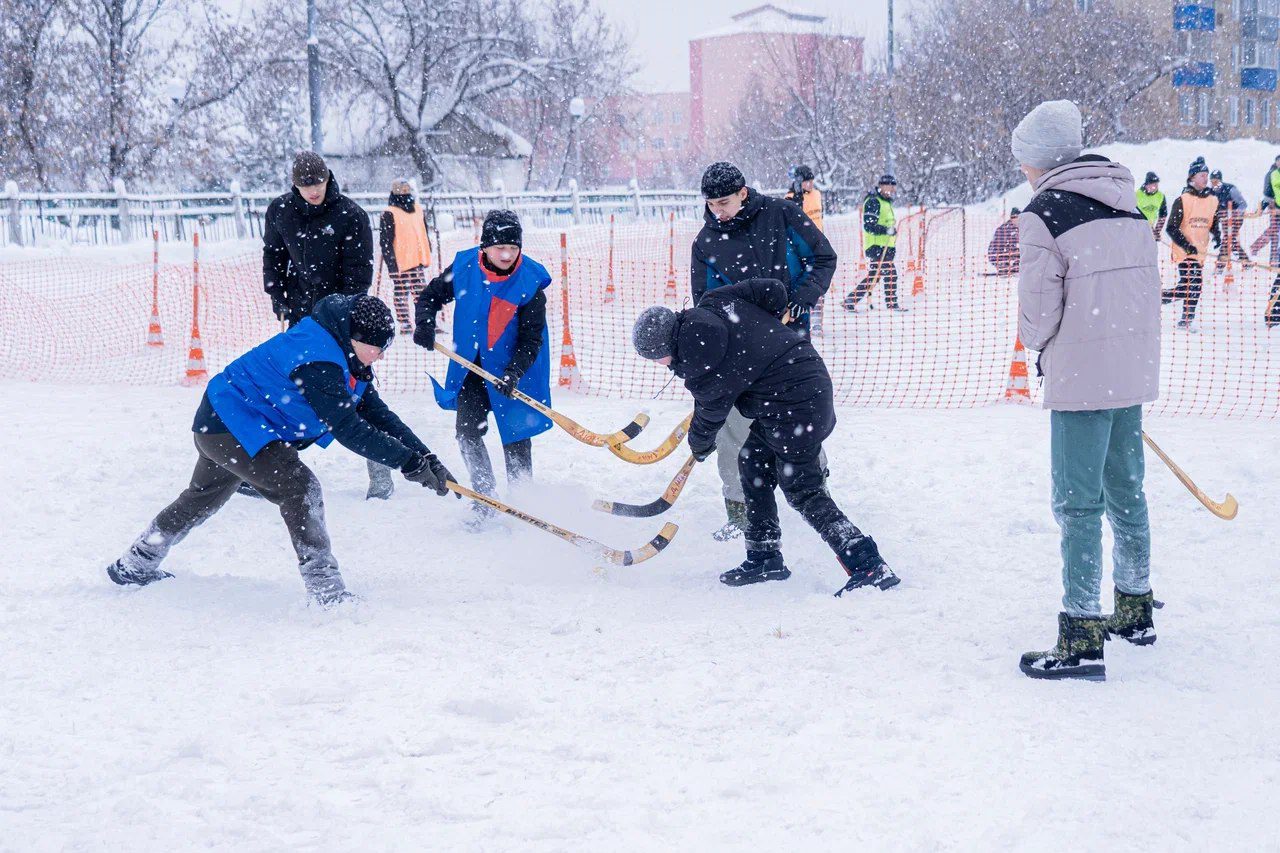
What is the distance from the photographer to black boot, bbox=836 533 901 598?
4.33 metres

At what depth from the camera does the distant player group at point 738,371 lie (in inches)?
132

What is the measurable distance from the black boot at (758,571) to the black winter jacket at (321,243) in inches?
97.9

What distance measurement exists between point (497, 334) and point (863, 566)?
2137 mm

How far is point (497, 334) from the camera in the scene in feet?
17.7

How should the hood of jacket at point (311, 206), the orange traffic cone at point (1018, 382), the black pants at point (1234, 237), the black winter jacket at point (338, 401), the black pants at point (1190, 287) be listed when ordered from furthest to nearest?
the black pants at point (1234, 237) → the black pants at point (1190, 287) → the orange traffic cone at point (1018, 382) → the hood of jacket at point (311, 206) → the black winter jacket at point (338, 401)

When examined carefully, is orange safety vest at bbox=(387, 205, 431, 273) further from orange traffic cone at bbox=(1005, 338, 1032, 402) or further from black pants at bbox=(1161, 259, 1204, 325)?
black pants at bbox=(1161, 259, 1204, 325)

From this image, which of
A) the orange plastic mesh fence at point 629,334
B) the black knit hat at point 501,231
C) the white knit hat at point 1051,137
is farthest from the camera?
the orange plastic mesh fence at point 629,334

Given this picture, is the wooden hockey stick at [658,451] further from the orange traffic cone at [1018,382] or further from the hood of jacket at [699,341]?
the orange traffic cone at [1018,382]

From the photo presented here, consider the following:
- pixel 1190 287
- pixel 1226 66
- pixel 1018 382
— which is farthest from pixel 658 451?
pixel 1226 66

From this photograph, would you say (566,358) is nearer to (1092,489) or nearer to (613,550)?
(613,550)

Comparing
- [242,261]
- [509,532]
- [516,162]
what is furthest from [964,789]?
[516,162]

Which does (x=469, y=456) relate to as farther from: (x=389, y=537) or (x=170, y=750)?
(x=170, y=750)

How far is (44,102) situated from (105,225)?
235 inches


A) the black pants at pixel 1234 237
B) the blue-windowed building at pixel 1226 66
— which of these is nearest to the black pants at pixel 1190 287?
the black pants at pixel 1234 237
